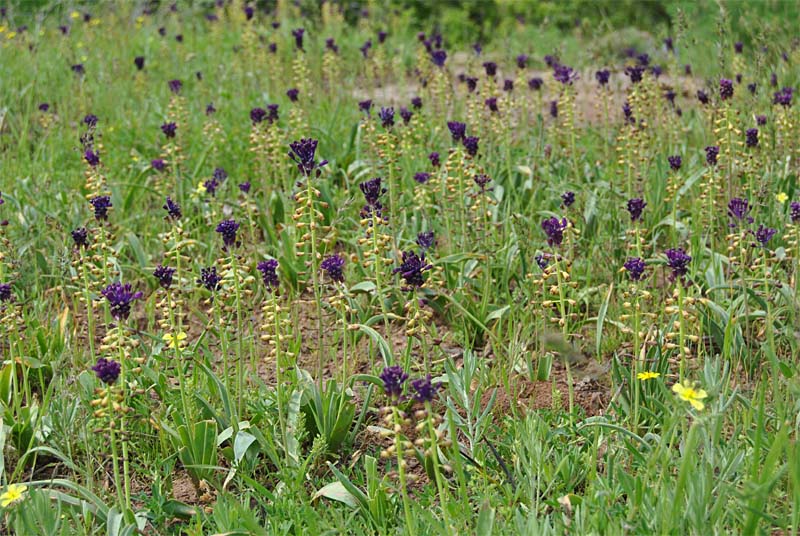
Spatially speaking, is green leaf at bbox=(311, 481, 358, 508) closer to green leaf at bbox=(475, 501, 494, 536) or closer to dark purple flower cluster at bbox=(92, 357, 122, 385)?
green leaf at bbox=(475, 501, 494, 536)

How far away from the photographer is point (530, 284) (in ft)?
14.2

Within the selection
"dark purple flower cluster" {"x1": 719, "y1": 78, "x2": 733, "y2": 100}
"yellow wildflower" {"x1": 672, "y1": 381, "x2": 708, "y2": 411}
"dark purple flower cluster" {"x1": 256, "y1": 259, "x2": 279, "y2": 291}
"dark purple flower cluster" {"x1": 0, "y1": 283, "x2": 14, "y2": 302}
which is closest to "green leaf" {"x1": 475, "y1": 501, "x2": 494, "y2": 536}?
"yellow wildflower" {"x1": 672, "y1": 381, "x2": 708, "y2": 411}

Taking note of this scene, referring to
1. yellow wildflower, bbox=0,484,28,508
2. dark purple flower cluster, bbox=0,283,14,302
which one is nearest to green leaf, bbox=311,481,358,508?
yellow wildflower, bbox=0,484,28,508

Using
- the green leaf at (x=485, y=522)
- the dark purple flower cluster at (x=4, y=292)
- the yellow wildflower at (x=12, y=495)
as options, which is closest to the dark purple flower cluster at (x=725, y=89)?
the green leaf at (x=485, y=522)

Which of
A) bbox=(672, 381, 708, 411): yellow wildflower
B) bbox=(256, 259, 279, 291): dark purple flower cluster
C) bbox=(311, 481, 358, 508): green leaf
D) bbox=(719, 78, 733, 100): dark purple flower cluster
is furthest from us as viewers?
bbox=(719, 78, 733, 100): dark purple flower cluster

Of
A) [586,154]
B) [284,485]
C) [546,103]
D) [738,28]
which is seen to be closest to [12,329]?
[284,485]

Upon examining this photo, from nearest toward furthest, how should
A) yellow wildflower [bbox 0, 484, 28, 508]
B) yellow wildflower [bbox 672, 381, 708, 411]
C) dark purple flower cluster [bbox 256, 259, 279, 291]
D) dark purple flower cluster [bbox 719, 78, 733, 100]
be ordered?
yellow wildflower [bbox 672, 381, 708, 411] < yellow wildflower [bbox 0, 484, 28, 508] < dark purple flower cluster [bbox 256, 259, 279, 291] < dark purple flower cluster [bbox 719, 78, 733, 100]

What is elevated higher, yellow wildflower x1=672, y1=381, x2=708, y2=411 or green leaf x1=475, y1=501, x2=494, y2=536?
yellow wildflower x1=672, y1=381, x2=708, y2=411

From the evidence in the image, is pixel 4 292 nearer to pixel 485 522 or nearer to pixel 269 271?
pixel 269 271

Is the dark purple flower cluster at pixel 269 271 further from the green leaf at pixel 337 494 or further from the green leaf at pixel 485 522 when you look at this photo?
the green leaf at pixel 485 522

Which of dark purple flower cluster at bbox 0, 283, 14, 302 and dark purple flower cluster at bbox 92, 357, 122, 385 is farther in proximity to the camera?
dark purple flower cluster at bbox 0, 283, 14, 302

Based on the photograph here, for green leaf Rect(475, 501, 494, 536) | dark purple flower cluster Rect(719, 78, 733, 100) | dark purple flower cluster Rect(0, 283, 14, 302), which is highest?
dark purple flower cluster Rect(719, 78, 733, 100)

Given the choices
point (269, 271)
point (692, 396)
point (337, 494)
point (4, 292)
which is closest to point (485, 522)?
point (337, 494)

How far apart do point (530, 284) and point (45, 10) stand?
9611 mm
